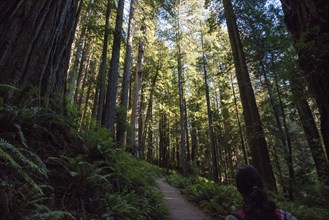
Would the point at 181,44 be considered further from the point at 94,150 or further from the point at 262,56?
the point at 94,150

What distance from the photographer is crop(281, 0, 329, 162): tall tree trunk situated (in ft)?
8.42

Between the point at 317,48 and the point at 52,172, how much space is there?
3819 millimetres

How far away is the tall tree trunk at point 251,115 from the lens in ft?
22.7

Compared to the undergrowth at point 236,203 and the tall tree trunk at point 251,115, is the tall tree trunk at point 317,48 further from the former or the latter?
the tall tree trunk at point 251,115

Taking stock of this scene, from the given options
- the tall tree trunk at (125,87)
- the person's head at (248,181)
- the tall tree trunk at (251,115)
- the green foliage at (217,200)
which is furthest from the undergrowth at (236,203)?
the tall tree trunk at (125,87)

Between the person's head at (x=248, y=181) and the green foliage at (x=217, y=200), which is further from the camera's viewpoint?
the green foliage at (x=217, y=200)

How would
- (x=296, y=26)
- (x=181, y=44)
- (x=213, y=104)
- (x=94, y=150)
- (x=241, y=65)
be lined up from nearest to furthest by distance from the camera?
(x=296, y=26) < (x=94, y=150) < (x=241, y=65) < (x=181, y=44) < (x=213, y=104)

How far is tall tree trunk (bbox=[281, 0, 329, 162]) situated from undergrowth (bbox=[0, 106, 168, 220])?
3067 mm

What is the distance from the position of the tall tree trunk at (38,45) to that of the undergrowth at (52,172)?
0.46m

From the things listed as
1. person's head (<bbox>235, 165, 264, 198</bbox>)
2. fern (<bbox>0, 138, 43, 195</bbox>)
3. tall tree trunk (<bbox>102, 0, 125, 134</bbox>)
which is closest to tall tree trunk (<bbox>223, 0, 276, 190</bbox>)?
tall tree trunk (<bbox>102, 0, 125, 134</bbox>)

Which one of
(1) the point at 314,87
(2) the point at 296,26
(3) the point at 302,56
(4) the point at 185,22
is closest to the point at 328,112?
(1) the point at 314,87

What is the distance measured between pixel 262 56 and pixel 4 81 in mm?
9850

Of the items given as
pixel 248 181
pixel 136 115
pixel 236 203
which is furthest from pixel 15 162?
pixel 136 115

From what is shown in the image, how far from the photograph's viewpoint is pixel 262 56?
32.4 feet
